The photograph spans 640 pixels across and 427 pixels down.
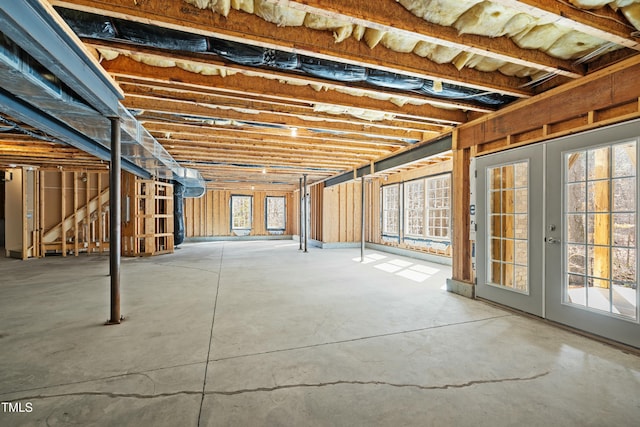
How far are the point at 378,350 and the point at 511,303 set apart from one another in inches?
79.8

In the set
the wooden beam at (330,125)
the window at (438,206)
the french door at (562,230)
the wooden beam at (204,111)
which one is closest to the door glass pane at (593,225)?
the french door at (562,230)

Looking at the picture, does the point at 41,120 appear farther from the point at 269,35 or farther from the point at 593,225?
the point at 593,225

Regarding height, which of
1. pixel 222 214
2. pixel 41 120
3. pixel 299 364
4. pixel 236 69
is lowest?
pixel 299 364

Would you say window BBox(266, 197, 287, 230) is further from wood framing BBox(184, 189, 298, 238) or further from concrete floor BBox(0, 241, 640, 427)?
concrete floor BBox(0, 241, 640, 427)

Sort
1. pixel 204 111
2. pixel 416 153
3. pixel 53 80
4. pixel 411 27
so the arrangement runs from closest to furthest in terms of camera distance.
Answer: pixel 411 27 → pixel 53 80 → pixel 204 111 → pixel 416 153

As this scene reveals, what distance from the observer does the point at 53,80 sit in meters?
2.38

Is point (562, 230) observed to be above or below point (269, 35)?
below

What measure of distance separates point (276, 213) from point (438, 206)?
8.31 meters

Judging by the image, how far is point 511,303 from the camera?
3.36m

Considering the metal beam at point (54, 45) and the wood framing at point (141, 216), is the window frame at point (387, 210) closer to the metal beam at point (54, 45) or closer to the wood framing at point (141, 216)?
the wood framing at point (141, 216)

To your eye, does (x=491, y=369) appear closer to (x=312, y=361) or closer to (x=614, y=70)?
(x=312, y=361)

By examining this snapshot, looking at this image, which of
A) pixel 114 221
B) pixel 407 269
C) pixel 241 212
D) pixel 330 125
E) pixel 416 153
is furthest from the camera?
pixel 241 212

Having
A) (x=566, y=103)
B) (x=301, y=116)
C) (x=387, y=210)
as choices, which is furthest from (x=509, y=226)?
(x=387, y=210)

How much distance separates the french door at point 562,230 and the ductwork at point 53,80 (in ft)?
13.9
